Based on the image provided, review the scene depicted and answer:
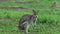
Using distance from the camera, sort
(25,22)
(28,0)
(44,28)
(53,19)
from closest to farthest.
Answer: (25,22) < (44,28) < (53,19) < (28,0)

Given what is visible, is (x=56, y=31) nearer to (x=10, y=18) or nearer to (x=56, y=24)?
(x=56, y=24)

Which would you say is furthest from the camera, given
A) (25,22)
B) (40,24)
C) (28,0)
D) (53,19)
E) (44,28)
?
(28,0)

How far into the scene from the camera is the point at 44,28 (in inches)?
545

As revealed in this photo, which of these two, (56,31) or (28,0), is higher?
(28,0)

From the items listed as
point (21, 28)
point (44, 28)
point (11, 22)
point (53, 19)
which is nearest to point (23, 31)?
point (21, 28)

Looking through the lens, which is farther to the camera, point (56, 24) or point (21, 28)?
point (56, 24)

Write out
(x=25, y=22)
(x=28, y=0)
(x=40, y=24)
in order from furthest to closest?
(x=28, y=0), (x=40, y=24), (x=25, y=22)

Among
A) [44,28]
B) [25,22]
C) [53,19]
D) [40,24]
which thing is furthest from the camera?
[53,19]

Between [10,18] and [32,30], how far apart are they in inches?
151

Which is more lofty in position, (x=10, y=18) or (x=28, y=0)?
(x=28, y=0)

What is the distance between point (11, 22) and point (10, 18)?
58.0 inches

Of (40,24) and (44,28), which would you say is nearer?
(44,28)

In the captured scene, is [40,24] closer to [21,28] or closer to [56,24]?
[56,24]

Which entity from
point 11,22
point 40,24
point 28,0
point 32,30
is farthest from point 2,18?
point 28,0
